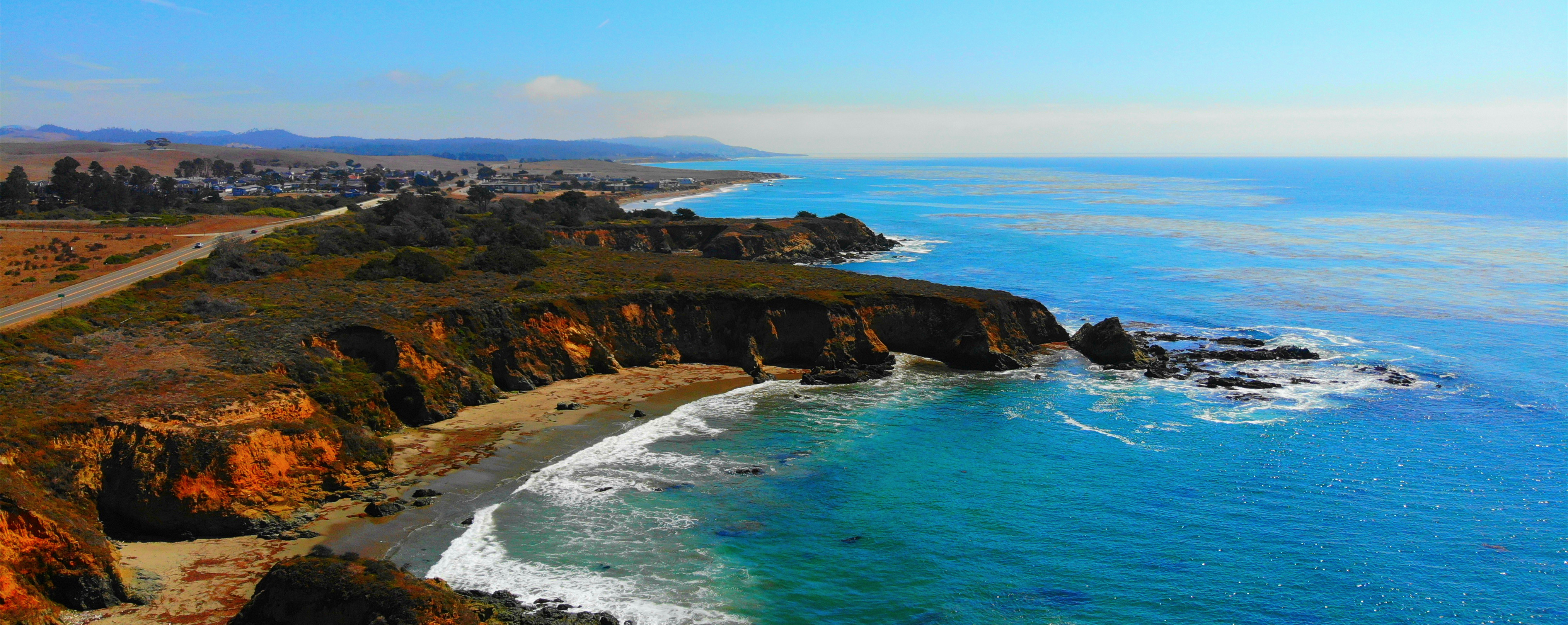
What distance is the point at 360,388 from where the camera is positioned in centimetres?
3522

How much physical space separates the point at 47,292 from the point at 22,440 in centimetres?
2852

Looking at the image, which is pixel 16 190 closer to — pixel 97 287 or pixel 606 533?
pixel 97 287

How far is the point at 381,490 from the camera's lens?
98.6 feet

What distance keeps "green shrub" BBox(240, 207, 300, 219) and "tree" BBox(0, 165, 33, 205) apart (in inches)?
909

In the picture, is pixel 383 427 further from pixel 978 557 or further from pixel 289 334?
pixel 978 557

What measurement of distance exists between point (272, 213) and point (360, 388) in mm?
70653

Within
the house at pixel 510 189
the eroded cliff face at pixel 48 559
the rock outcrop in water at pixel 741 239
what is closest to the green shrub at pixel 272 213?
the rock outcrop in water at pixel 741 239

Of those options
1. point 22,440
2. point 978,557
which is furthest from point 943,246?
point 22,440

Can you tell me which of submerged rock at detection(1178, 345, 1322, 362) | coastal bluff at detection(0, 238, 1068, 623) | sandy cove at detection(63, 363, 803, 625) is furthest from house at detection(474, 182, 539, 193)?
submerged rock at detection(1178, 345, 1322, 362)

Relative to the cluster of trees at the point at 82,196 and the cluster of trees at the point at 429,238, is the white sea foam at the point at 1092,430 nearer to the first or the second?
the cluster of trees at the point at 429,238

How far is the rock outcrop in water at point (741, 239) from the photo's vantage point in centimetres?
9306

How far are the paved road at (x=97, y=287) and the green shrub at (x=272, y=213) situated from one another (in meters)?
21.8

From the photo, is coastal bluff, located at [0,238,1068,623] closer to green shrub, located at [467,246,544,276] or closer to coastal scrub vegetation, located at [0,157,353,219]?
green shrub, located at [467,246,544,276]

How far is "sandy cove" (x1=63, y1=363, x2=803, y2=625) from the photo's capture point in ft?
75.2
